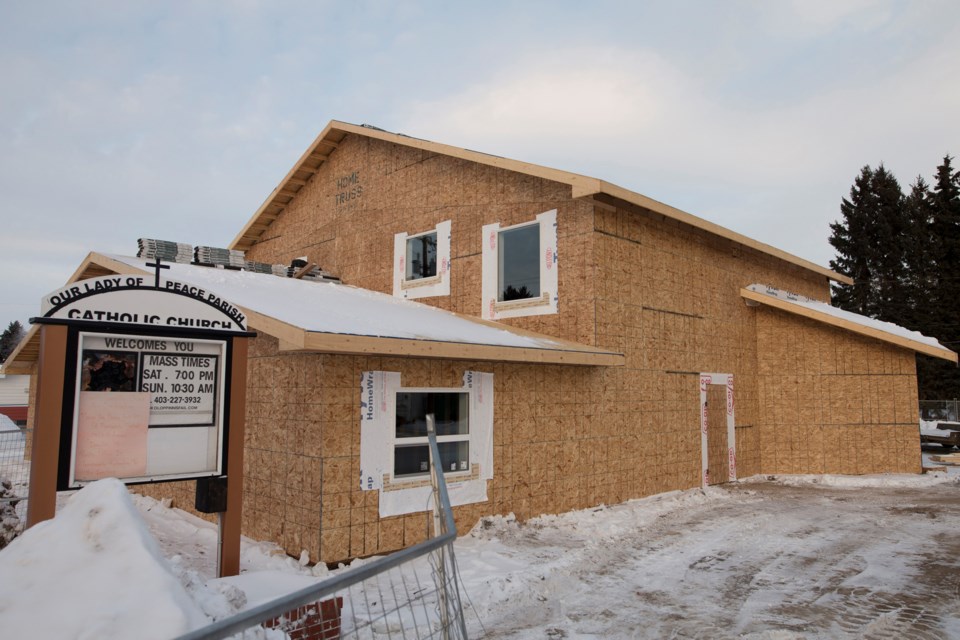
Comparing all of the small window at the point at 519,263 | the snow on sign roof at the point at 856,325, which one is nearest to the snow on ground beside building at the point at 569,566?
the snow on sign roof at the point at 856,325

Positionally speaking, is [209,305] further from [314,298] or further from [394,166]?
[394,166]

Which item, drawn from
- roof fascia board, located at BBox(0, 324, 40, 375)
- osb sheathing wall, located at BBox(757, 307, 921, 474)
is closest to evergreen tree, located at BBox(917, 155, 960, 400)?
osb sheathing wall, located at BBox(757, 307, 921, 474)

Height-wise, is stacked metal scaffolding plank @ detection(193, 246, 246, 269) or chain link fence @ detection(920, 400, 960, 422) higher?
stacked metal scaffolding plank @ detection(193, 246, 246, 269)

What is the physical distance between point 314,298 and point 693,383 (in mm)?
9150

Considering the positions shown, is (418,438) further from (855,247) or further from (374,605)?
(855,247)

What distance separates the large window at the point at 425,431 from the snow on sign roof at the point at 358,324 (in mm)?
964

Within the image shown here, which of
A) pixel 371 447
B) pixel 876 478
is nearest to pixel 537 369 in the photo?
pixel 371 447

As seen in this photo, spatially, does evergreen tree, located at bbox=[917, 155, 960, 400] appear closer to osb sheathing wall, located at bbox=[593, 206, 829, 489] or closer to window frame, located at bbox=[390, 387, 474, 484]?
osb sheathing wall, located at bbox=[593, 206, 829, 489]

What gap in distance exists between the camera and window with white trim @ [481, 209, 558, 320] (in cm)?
1359

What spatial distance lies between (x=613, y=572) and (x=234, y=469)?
15.9 ft

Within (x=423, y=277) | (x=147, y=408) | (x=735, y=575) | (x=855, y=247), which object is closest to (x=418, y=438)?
(x=147, y=408)

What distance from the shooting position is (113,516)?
439 centimetres

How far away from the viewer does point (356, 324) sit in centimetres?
937

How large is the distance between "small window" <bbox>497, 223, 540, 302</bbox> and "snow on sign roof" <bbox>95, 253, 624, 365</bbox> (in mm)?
863
